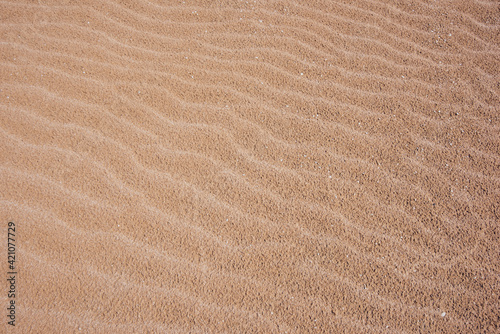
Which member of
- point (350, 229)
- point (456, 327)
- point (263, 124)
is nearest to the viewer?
point (456, 327)

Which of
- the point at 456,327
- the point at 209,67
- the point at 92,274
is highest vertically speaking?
the point at 209,67

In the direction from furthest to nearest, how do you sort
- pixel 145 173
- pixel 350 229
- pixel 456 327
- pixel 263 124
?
pixel 263 124
pixel 145 173
pixel 350 229
pixel 456 327

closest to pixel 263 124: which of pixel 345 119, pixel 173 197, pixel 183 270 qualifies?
pixel 345 119

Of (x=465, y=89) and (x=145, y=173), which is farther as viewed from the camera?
(x=465, y=89)

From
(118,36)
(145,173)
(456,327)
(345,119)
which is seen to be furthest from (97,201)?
(456,327)

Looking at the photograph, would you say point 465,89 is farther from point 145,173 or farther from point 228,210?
point 145,173

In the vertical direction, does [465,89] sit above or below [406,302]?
above

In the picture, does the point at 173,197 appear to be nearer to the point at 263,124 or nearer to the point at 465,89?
the point at 263,124
